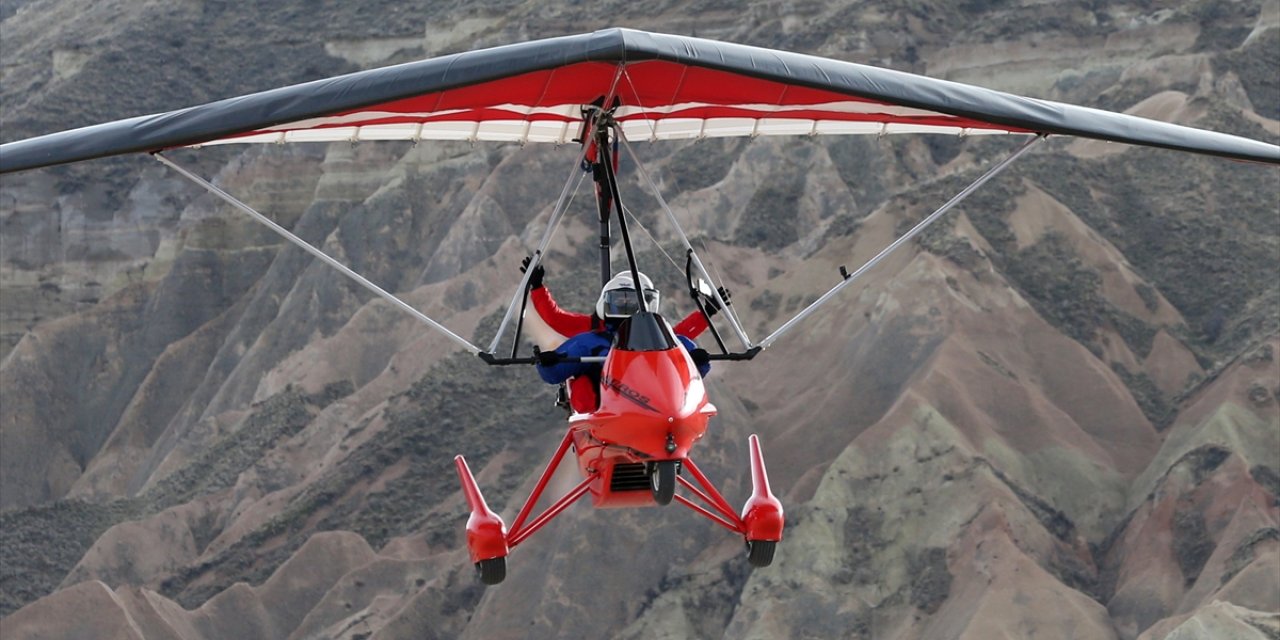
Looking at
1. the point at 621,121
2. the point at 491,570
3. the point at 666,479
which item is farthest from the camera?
the point at 621,121

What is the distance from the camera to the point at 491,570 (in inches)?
894

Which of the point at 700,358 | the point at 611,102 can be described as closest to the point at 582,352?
the point at 700,358

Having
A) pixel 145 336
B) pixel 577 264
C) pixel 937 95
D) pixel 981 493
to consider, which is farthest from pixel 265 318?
pixel 937 95

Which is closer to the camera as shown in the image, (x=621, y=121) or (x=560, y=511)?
(x=560, y=511)

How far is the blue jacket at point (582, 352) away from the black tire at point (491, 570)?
1.86 metres

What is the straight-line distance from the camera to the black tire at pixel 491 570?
2264 cm

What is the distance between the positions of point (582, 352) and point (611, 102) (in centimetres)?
264

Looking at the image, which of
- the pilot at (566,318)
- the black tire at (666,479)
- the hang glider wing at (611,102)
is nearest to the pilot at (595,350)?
the pilot at (566,318)

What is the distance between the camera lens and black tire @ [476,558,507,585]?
74.3ft

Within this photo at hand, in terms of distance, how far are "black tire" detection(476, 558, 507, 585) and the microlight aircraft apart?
0.02 m

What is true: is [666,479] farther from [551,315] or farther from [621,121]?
[621,121]

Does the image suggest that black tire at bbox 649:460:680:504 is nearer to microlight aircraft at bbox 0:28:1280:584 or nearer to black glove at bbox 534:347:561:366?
microlight aircraft at bbox 0:28:1280:584

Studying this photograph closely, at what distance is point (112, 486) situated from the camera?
74312 mm

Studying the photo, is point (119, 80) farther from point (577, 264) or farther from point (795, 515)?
point (795, 515)
